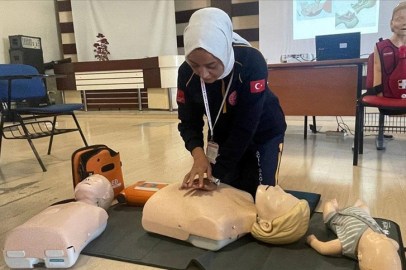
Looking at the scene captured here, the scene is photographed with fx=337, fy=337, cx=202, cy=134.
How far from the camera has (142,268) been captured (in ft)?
3.79

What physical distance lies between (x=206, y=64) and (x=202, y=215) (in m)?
0.54

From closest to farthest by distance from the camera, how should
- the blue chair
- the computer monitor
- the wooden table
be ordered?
1. the blue chair
2. the wooden table
3. the computer monitor

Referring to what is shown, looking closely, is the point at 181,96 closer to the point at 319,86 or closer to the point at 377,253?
the point at 377,253

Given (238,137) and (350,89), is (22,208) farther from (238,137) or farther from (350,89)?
(350,89)

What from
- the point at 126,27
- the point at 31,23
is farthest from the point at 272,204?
the point at 31,23

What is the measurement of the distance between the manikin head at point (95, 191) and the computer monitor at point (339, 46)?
7.54 feet

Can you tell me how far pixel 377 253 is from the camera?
0.99 m

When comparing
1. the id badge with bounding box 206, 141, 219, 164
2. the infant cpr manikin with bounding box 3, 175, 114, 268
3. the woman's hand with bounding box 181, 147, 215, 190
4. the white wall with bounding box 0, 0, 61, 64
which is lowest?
the infant cpr manikin with bounding box 3, 175, 114, 268

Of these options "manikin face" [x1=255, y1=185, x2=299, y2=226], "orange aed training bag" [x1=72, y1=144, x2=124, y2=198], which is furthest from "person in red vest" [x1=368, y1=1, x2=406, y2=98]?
"orange aed training bag" [x1=72, y1=144, x2=124, y2=198]

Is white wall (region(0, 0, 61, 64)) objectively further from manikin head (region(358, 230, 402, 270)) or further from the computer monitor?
manikin head (region(358, 230, 402, 270))

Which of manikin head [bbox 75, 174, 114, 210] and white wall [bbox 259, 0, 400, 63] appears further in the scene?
white wall [bbox 259, 0, 400, 63]

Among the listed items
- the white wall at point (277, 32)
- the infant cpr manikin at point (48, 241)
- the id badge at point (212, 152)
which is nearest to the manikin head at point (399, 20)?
the id badge at point (212, 152)

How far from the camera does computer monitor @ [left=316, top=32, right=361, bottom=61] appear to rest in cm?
292

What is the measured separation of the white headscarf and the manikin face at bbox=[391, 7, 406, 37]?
5.28 ft
